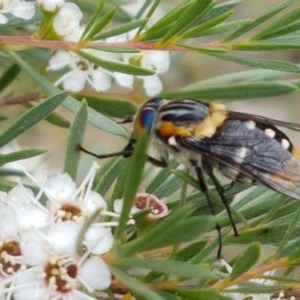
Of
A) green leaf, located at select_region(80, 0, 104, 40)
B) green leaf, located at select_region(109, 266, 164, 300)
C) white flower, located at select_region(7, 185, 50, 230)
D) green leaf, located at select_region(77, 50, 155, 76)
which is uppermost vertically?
green leaf, located at select_region(80, 0, 104, 40)

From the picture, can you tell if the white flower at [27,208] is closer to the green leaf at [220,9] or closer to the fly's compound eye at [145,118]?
the fly's compound eye at [145,118]

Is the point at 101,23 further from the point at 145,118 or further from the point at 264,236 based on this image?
the point at 264,236

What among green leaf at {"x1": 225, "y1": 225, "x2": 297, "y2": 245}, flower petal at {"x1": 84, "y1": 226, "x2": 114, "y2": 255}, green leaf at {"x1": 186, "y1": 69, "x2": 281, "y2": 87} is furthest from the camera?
green leaf at {"x1": 186, "y1": 69, "x2": 281, "y2": 87}

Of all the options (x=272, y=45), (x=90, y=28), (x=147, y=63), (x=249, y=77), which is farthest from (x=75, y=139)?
(x=249, y=77)

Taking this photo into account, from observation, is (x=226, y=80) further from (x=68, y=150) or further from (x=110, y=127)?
(x=68, y=150)

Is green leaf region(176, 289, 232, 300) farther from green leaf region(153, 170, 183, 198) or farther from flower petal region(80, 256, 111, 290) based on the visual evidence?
green leaf region(153, 170, 183, 198)

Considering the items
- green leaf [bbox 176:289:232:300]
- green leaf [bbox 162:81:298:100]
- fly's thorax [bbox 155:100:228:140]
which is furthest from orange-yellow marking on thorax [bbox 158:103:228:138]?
green leaf [bbox 176:289:232:300]

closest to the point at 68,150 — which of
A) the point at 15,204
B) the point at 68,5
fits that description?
the point at 15,204

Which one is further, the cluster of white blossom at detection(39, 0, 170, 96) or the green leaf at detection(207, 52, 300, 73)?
the cluster of white blossom at detection(39, 0, 170, 96)
